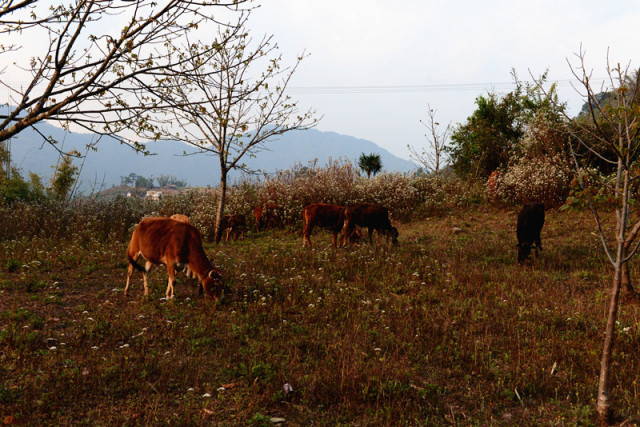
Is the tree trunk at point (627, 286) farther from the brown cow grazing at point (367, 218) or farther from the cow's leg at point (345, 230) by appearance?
the cow's leg at point (345, 230)

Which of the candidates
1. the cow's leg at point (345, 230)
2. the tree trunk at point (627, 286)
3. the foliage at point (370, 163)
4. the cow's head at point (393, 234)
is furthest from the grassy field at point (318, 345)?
the foliage at point (370, 163)

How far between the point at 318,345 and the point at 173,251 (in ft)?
12.7

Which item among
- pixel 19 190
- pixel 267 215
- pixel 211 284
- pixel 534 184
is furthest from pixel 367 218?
pixel 19 190

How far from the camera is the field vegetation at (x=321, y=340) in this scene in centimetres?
514

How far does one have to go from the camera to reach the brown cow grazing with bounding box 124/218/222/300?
343 inches

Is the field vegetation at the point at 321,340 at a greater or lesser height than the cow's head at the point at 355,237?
lesser

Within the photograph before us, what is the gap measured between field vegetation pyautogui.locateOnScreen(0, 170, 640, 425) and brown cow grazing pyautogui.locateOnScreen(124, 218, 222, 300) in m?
0.49

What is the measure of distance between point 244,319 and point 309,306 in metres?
1.30

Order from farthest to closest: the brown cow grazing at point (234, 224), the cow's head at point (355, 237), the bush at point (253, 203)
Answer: the bush at point (253, 203) < the brown cow grazing at point (234, 224) < the cow's head at point (355, 237)

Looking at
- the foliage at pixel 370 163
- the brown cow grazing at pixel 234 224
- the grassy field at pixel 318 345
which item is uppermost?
the foliage at pixel 370 163

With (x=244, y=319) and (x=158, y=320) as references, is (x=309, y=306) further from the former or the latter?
(x=158, y=320)

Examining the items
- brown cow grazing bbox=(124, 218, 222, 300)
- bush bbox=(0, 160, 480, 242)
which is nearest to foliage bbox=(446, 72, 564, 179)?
bush bbox=(0, 160, 480, 242)

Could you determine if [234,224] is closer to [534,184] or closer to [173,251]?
[173,251]

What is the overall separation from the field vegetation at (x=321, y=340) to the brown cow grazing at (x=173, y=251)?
49 centimetres
